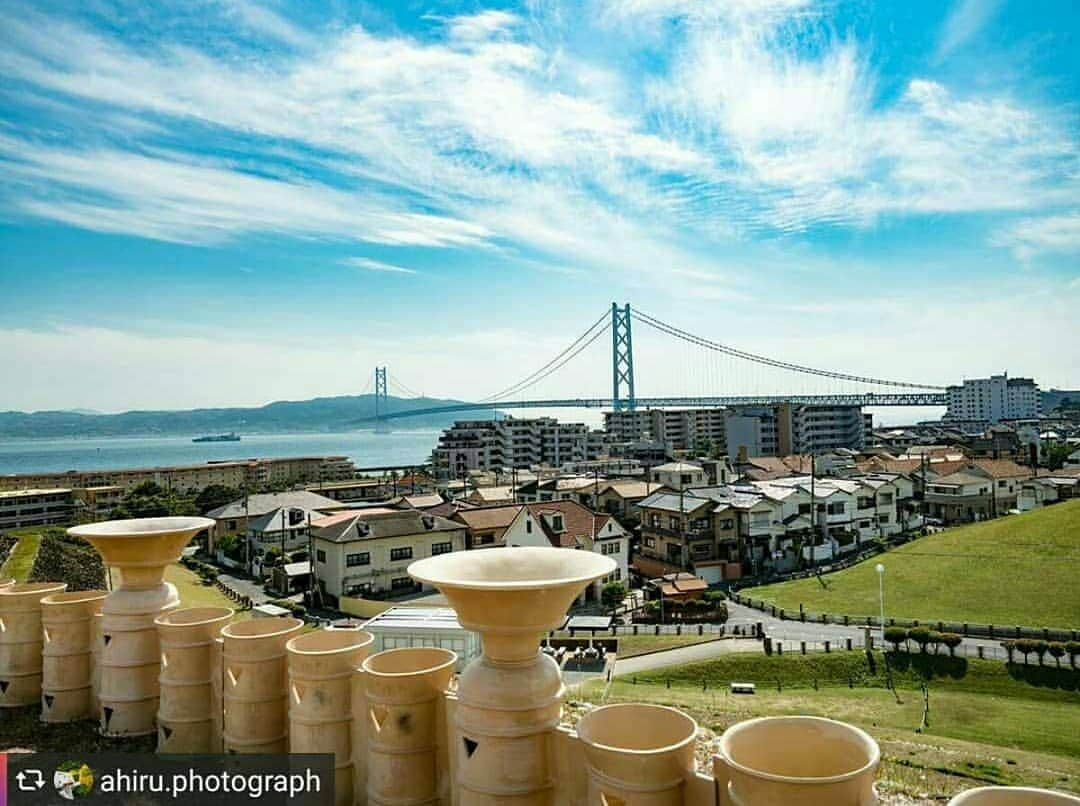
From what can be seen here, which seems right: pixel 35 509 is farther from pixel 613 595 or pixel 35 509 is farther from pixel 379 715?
pixel 379 715

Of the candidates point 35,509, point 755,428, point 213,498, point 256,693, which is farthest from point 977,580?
point 755,428

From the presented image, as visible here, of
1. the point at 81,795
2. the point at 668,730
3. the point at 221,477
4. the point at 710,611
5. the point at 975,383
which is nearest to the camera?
the point at 668,730

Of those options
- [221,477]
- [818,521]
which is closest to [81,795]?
[818,521]

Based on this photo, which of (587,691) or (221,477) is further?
(221,477)

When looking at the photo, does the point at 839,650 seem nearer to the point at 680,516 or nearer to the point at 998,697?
the point at 998,697

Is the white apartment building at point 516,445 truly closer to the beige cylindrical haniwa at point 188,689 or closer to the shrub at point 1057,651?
the shrub at point 1057,651

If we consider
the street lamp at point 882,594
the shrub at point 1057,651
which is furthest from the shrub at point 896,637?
the shrub at point 1057,651

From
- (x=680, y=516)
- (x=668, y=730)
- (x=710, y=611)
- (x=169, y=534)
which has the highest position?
(x=169, y=534)

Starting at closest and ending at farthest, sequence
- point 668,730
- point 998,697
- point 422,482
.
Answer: point 668,730 < point 998,697 < point 422,482
